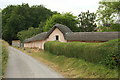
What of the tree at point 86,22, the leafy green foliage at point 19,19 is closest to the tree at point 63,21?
the tree at point 86,22

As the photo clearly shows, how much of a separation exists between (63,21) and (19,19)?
103ft

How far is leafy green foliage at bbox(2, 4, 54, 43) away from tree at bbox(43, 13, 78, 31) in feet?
86.0

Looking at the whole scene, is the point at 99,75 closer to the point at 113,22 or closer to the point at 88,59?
the point at 88,59

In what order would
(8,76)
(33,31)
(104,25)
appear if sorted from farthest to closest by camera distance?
1. (33,31)
2. (104,25)
3. (8,76)

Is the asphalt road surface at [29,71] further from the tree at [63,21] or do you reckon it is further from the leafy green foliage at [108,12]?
the tree at [63,21]

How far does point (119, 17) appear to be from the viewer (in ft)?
44.2

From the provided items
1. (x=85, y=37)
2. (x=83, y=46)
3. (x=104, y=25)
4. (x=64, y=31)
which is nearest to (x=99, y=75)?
(x=83, y=46)

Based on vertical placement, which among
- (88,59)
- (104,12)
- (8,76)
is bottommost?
(8,76)

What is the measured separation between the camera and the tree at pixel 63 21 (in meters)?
48.3

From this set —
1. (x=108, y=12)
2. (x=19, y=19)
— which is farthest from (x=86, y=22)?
(x=108, y=12)


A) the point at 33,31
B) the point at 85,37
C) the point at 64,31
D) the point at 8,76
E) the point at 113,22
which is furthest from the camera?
the point at 33,31

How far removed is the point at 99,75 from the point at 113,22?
579 cm

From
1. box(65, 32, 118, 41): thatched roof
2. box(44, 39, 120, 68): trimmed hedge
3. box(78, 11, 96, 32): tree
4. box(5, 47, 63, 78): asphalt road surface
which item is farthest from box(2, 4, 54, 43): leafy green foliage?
box(5, 47, 63, 78): asphalt road surface

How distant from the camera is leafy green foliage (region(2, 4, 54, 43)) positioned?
71875 mm
